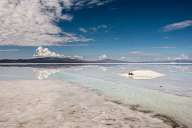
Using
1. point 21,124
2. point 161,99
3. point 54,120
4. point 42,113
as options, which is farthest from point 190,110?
point 21,124

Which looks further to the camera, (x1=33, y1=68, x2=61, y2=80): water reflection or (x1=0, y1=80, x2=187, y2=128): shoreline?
(x1=33, y1=68, x2=61, y2=80): water reflection

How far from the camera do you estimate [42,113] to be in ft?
26.0

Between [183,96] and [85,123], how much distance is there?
267 inches

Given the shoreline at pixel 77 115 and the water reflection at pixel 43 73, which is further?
the water reflection at pixel 43 73

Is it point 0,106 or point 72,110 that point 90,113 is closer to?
point 72,110

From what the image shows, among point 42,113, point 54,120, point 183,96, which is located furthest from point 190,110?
point 42,113

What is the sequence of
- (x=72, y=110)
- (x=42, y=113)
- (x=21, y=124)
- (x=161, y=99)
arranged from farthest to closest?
1. (x=161, y=99)
2. (x=72, y=110)
3. (x=42, y=113)
4. (x=21, y=124)

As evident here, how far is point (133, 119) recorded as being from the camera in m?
7.19

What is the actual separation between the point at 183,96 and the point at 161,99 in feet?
5.04

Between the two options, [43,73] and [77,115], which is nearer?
Answer: [77,115]

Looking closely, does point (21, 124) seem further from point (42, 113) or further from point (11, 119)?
point (42, 113)

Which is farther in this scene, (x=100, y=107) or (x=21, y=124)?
(x=100, y=107)

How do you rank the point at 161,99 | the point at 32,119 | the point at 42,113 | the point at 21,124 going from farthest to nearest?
the point at 161,99, the point at 42,113, the point at 32,119, the point at 21,124

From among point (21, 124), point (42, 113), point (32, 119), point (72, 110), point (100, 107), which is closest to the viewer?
point (21, 124)
